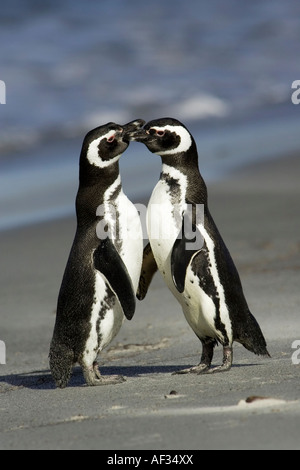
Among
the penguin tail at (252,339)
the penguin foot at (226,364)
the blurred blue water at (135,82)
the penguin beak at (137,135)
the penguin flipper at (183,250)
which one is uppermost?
the blurred blue water at (135,82)

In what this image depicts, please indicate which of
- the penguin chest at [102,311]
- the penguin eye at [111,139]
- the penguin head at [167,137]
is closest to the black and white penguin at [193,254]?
the penguin head at [167,137]

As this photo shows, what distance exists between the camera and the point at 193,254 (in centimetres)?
505

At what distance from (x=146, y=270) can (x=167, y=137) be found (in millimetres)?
760

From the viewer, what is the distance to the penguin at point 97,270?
16.5 ft

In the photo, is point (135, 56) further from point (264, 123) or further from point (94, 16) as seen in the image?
point (264, 123)

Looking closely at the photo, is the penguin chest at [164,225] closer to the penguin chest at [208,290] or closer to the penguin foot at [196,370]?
the penguin chest at [208,290]

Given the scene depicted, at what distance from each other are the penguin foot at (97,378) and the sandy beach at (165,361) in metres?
0.06

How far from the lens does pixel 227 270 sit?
16.9ft

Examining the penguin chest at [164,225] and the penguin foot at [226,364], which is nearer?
the penguin foot at [226,364]

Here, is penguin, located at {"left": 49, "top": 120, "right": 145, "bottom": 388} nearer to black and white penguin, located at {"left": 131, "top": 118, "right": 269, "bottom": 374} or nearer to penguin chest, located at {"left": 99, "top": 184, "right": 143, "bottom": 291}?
penguin chest, located at {"left": 99, "top": 184, "right": 143, "bottom": 291}

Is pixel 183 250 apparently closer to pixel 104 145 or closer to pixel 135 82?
pixel 104 145

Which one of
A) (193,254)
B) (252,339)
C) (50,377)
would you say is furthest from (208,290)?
(50,377)

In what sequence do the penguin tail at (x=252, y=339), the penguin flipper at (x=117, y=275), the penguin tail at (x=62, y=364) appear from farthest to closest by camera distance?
1. the penguin tail at (x=252, y=339)
2. the penguin tail at (x=62, y=364)
3. the penguin flipper at (x=117, y=275)

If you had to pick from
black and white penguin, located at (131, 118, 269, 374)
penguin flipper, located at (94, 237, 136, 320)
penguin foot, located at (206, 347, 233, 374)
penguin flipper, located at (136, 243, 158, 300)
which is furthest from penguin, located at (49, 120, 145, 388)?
penguin foot, located at (206, 347, 233, 374)
